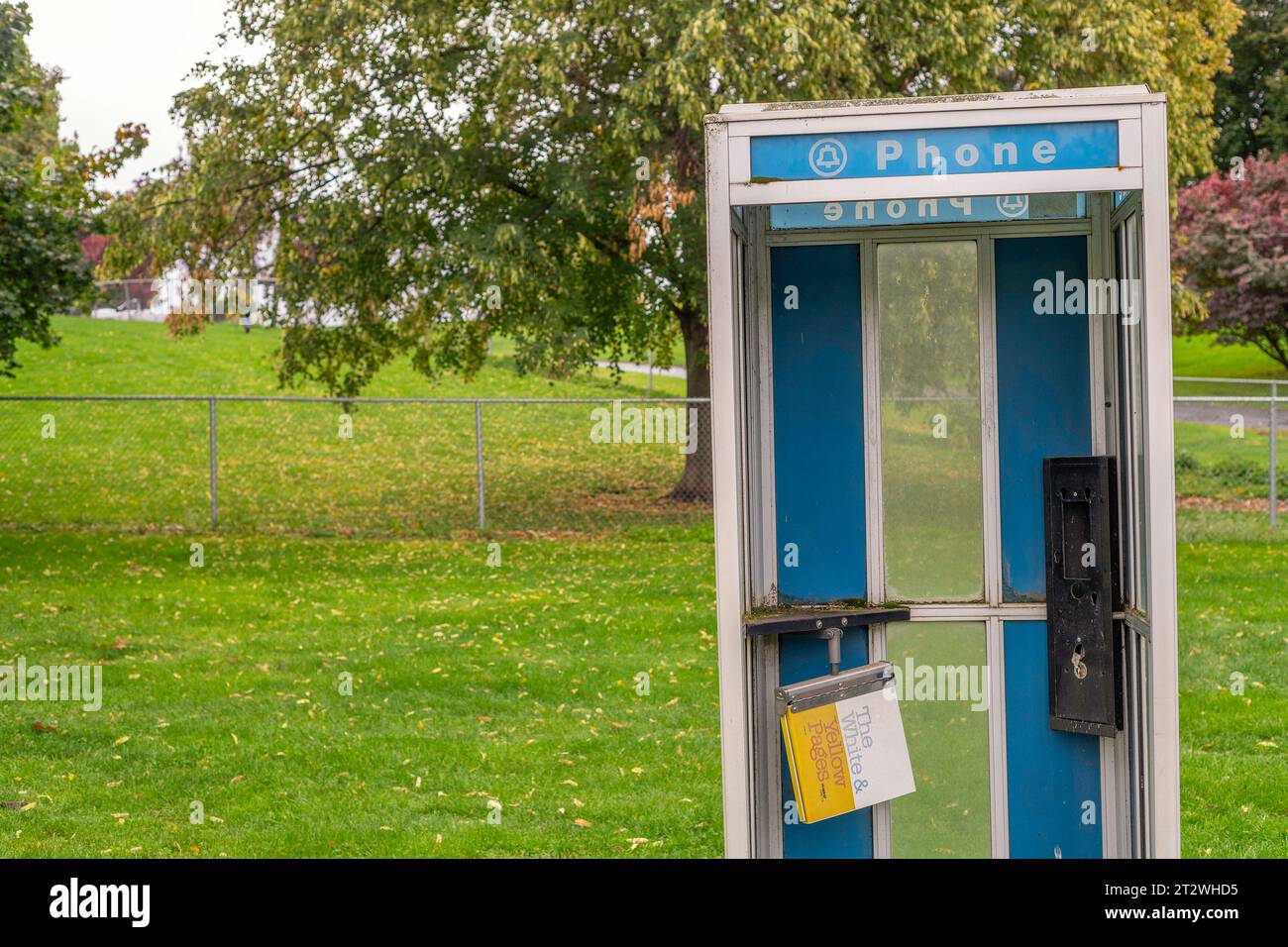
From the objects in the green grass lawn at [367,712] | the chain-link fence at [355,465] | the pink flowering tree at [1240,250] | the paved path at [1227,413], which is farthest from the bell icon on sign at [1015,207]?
the paved path at [1227,413]

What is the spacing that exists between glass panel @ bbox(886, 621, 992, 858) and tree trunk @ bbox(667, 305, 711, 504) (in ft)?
43.6

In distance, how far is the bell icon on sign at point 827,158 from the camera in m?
3.75

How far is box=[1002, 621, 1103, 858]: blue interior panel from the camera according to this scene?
171 inches

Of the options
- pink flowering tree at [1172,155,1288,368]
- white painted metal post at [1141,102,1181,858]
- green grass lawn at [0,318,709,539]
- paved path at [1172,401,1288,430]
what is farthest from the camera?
paved path at [1172,401,1288,430]

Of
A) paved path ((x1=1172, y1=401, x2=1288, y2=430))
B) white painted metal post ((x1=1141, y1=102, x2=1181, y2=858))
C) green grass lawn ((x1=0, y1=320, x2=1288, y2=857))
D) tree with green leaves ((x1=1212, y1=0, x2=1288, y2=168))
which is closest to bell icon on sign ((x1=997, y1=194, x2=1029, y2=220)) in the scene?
white painted metal post ((x1=1141, y1=102, x2=1181, y2=858))

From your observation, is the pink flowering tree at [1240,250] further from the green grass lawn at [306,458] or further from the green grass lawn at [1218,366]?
the green grass lawn at [306,458]

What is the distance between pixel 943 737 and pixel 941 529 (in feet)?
2.30

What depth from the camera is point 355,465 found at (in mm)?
22828

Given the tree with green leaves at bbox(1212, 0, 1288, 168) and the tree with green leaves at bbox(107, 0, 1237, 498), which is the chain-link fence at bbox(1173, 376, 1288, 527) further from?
the tree with green leaves at bbox(1212, 0, 1288, 168)

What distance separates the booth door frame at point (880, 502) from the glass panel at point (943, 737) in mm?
37

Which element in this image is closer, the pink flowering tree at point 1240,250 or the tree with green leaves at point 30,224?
the tree with green leaves at point 30,224

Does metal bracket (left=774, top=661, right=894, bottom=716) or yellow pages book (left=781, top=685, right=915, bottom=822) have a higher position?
metal bracket (left=774, top=661, right=894, bottom=716)

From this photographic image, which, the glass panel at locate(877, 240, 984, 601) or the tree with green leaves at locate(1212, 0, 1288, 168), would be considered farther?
the tree with green leaves at locate(1212, 0, 1288, 168)

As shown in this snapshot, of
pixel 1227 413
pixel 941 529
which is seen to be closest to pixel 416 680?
pixel 941 529
